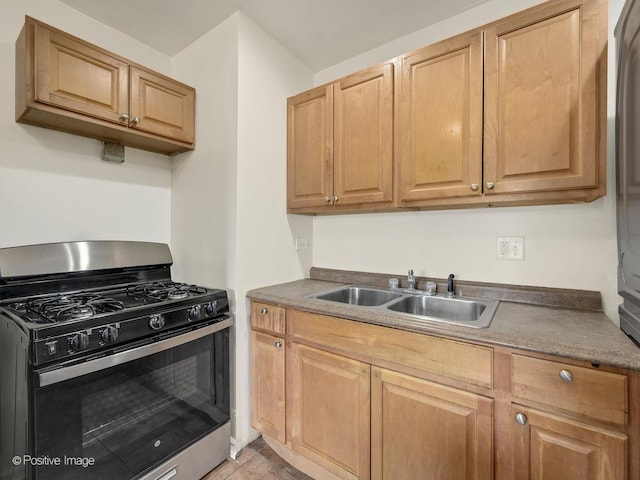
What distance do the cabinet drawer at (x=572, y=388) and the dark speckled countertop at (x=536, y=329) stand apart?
48 millimetres

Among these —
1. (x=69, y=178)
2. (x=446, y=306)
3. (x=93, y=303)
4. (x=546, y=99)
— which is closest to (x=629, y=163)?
(x=546, y=99)

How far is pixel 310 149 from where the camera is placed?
199 centimetres

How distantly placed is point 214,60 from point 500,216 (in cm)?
195

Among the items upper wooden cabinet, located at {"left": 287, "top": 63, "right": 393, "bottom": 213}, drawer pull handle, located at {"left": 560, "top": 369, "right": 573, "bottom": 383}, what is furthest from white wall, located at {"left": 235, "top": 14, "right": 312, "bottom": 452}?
drawer pull handle, located at {"left": 560, "top": 369, "right": 573, "bottom": 383}

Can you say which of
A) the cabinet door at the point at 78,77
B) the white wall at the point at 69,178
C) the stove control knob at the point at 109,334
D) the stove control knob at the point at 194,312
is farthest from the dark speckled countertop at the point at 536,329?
the cabinet door at the point at 78,77

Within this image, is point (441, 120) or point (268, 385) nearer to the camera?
point (441, 120)

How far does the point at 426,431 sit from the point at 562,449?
437mm

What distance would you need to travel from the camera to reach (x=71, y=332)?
1.08 m

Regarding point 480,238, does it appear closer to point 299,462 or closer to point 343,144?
point 343,144

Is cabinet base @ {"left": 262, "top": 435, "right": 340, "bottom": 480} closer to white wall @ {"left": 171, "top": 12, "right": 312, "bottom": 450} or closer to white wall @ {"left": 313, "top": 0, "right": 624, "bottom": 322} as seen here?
white wall @ {"left": 171, "top": 12, "right": 312, "bottom": 450}

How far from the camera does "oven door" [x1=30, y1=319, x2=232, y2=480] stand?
104 cm

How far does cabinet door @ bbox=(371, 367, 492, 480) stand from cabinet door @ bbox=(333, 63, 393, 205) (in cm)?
97

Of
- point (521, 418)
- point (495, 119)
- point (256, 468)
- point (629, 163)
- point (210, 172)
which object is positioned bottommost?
point (256, 468)

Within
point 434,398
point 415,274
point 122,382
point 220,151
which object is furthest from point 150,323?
point 415,274
